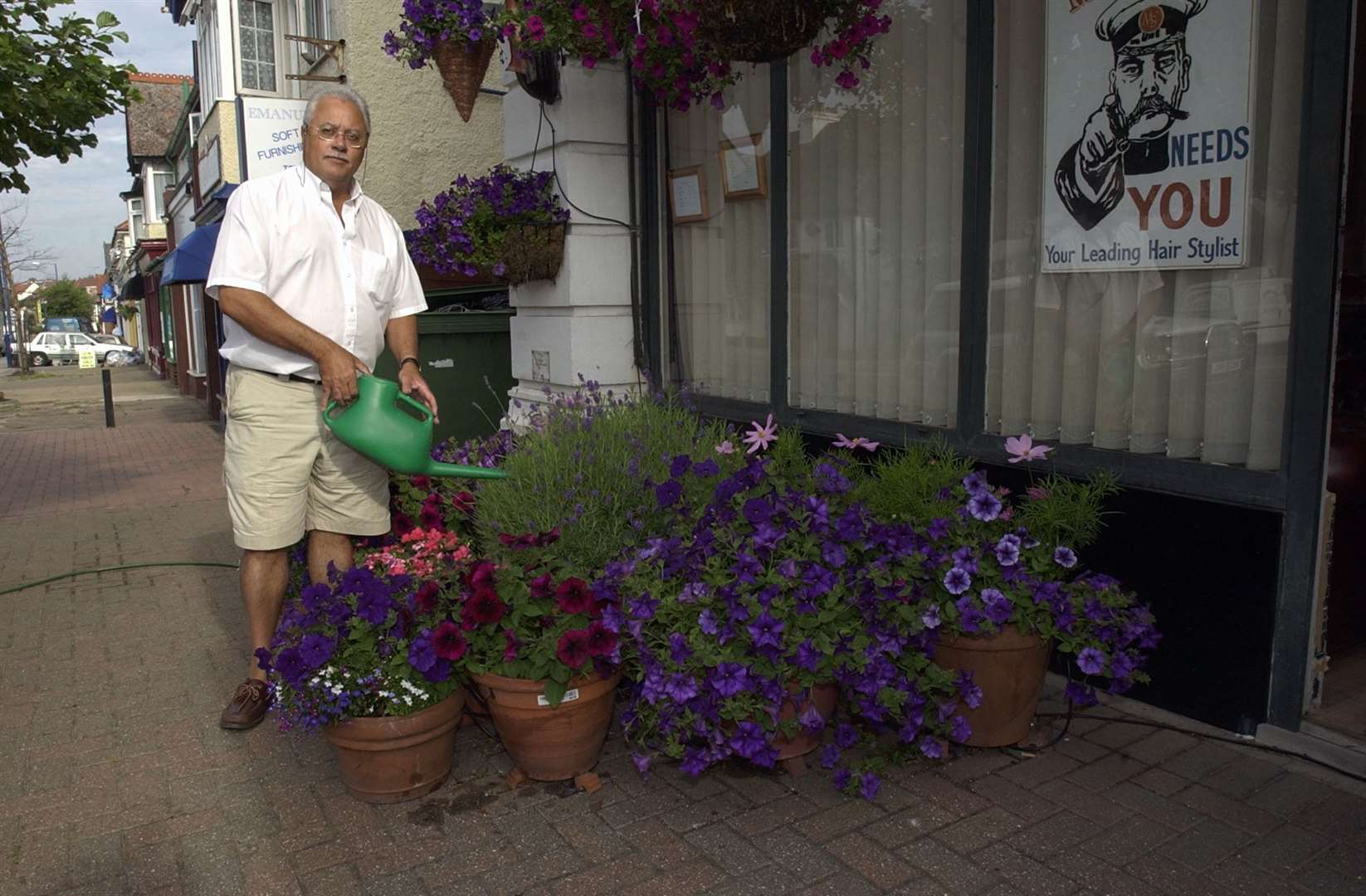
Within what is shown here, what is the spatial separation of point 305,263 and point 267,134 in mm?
7809

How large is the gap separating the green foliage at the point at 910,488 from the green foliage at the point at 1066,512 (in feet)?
0.82

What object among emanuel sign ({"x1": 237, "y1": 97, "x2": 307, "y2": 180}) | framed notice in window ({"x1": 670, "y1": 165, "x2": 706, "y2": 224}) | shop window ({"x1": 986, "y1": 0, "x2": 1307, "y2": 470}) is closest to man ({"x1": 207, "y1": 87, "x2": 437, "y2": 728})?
framed notice in window ({"x1": 670, "y1": 165, "x2": 706, "y2": 224})

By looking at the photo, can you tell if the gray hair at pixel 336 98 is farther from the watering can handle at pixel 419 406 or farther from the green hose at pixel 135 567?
the green hose at pixel 135 567

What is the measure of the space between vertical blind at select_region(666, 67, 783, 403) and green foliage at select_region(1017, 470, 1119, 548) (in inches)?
73.8

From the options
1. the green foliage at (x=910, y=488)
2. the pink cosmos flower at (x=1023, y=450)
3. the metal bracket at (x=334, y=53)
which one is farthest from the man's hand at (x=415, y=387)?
the metal bracket at (x=334, y=53)

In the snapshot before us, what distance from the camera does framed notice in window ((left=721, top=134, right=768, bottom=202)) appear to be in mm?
4816

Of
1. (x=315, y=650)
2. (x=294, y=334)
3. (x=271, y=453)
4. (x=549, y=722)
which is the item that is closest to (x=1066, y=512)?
(x=549, y=722)

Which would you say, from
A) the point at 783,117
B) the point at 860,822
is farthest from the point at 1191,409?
the point at 783,117

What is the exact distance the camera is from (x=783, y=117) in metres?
4.66

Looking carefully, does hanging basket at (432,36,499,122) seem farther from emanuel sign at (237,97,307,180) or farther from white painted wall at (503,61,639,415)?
emanuel sign at (237,97,307,180)

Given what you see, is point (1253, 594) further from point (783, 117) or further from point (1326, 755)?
point (783, 117)

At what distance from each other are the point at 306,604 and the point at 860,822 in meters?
1.65

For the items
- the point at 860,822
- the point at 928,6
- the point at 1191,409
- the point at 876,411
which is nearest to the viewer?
the point at 860,822

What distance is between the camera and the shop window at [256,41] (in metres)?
11.6
